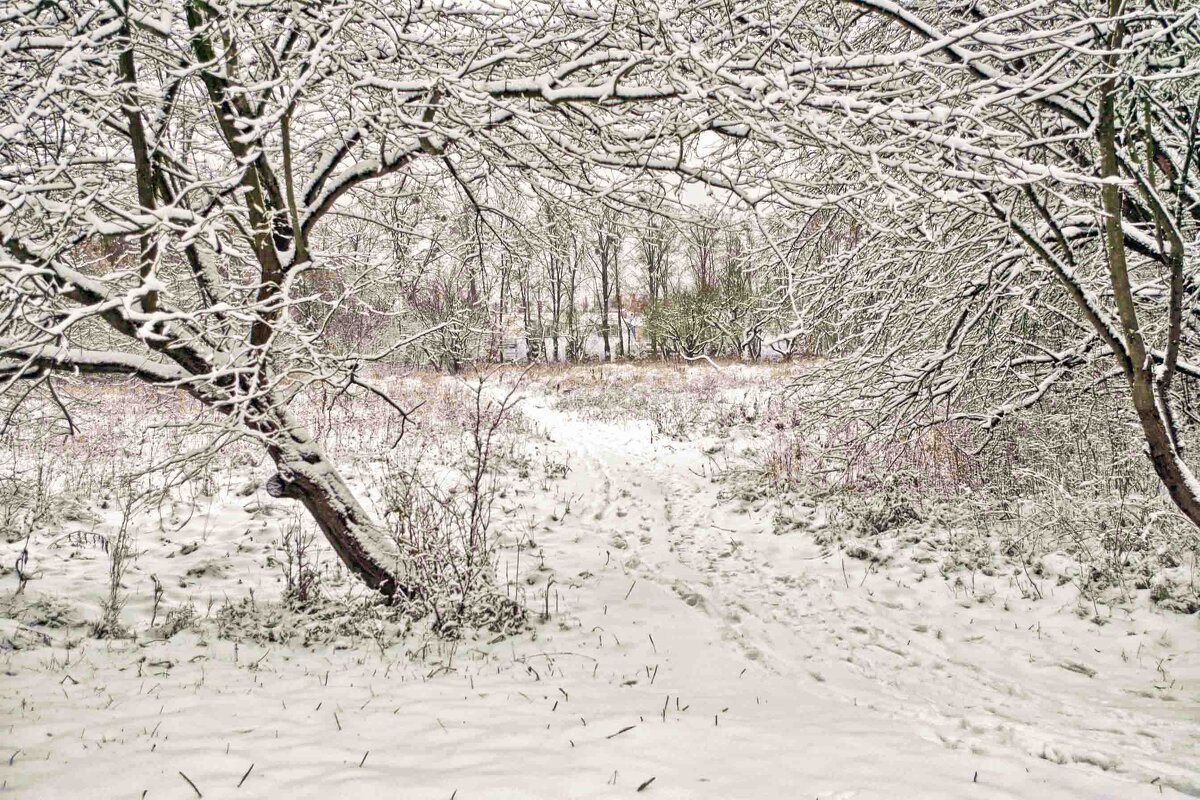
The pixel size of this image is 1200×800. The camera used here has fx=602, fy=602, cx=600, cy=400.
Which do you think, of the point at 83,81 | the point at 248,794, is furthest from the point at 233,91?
the point at 248,794

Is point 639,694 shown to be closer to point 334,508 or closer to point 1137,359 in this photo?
point 334,508

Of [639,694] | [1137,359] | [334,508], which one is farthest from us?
[334,508]

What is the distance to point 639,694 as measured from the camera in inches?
130

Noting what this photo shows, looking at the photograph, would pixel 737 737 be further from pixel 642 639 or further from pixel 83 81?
pixel 83 81

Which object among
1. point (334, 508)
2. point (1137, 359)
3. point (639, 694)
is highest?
point (1137, 359)

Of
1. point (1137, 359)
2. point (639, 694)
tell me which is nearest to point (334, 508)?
point (639, 694)

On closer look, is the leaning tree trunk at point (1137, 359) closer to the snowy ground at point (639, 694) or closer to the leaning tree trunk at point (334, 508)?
the snowy ground at point (639, 694)

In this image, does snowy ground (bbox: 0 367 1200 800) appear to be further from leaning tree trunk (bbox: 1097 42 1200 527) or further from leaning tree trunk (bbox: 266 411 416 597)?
leaning tree trunk (bbox: 1097 42 1200 527)

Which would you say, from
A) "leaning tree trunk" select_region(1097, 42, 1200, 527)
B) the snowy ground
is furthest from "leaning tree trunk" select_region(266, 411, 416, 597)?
"leaning tree trunk" select_region(1097, 42, 1200, 527)

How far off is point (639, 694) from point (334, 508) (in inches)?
98.6

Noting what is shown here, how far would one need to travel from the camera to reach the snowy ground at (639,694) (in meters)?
2.40

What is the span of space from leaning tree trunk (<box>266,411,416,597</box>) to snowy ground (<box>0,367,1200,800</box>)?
0.54 m

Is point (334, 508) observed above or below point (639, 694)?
above

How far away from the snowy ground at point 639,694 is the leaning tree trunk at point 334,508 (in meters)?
0.54
